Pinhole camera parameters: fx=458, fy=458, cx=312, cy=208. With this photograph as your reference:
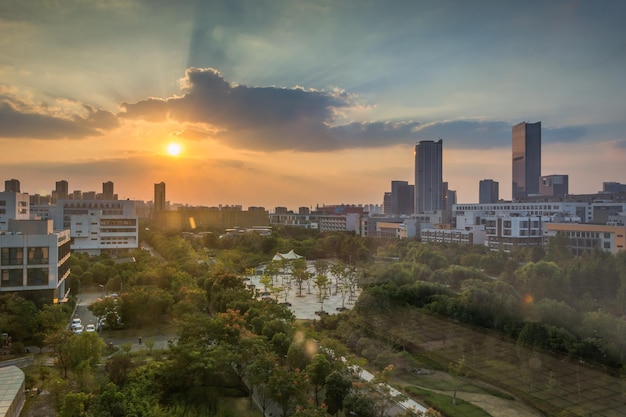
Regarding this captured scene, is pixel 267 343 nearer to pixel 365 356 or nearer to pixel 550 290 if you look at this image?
pixel 365 356

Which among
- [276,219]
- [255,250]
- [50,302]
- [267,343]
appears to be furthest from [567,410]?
[276,219]

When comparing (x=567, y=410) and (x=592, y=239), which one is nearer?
(x=567, y=410)

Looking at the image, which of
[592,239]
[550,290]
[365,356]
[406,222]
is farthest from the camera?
[406,222]

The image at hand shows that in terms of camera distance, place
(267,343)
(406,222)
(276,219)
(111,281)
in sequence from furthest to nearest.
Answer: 1. (276,219)
2. (406,222)
3. (111,281)
4. (267,343)

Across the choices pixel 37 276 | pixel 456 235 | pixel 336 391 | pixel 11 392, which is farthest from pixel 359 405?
pixel 456 235

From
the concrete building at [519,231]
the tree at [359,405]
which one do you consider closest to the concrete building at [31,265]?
the tree at [359,405]

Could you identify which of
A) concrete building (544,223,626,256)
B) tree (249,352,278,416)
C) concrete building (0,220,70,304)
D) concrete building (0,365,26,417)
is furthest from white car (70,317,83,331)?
concrete building (544,223,626,256)
